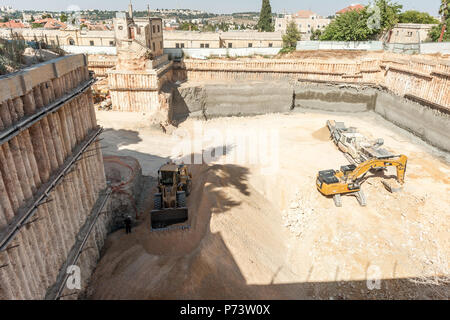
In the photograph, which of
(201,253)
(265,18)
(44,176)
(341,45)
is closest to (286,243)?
(201,253)

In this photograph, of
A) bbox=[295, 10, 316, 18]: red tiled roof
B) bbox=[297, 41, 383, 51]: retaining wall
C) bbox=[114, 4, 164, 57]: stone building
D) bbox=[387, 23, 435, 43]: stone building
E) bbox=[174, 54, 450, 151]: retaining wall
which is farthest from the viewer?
bbox=[295, 10, 316, 18]: red tiled roof

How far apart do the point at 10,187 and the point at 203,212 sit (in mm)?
7335

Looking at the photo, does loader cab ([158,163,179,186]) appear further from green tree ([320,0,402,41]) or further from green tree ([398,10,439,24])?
green tree ([398,10,439,24])

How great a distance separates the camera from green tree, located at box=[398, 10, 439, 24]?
173 ft

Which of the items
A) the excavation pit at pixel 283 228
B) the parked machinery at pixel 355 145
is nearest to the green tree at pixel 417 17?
the excavation pit at pixel 283 228

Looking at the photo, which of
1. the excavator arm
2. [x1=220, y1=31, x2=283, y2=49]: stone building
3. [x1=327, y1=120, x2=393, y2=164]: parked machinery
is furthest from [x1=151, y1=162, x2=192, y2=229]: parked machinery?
[x1=220, y1=31, x2=283, y2=49]: stone building

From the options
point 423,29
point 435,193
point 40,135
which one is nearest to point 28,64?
point 40,135

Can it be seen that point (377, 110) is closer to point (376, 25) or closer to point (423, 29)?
point (376, 25)

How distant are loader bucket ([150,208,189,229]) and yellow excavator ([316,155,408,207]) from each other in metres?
6.89

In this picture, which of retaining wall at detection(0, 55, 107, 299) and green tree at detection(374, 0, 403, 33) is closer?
retaining wall at detection(0, 55, 107, 299)

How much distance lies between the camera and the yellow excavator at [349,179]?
46.9 ft

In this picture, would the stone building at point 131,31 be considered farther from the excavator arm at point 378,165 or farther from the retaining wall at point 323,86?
the excavator arm at point 378,165

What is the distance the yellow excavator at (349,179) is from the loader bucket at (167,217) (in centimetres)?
689

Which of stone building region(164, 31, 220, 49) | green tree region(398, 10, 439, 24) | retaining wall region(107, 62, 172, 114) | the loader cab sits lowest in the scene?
the loader cab
